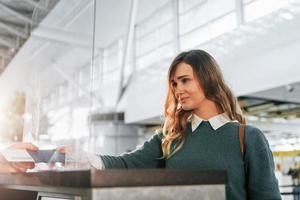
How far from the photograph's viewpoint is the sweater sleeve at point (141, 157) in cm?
161

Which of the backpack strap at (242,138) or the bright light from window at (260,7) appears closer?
the backpack strap at (242,138)

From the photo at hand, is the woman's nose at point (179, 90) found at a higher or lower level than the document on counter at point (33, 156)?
higher

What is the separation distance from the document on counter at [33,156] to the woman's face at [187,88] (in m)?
0.57

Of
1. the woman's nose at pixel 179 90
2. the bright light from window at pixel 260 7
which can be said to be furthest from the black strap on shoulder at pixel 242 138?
the bright light from window at pixel 260 7

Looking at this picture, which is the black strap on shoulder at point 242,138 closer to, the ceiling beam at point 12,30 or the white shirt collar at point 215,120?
the white shirt collar at point 215,120

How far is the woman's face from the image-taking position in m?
1.54

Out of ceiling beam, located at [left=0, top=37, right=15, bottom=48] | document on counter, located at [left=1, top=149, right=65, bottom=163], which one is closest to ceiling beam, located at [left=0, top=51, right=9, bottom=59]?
ceiling beam, located at [left=0, top=37, right=15, bottom=48]

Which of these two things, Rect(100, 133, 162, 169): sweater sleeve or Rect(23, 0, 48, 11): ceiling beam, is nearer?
Rect(100, 133, 162, 169): sweater sleeve

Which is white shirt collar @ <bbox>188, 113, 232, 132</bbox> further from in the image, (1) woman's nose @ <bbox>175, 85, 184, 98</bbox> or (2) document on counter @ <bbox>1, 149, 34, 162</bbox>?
(2) document on counter @ <bbox>1, 149, 34, 162</bbox>

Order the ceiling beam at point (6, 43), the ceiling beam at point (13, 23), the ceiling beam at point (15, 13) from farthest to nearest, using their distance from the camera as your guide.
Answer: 1. the ceiling beam at point (6, 43)
2. the ceiling beam at point (13, 23)
3. the ceiling beam at point (15, 13)

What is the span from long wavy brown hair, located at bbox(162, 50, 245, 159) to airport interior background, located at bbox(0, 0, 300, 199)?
0.75 metres

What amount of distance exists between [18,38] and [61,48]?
502 centimetres

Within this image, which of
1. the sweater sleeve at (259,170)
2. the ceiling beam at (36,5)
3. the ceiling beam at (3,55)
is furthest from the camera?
the ceiling beam at (3,55)

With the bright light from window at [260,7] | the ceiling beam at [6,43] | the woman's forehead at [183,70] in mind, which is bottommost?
the woman's forehead at [183,70]
